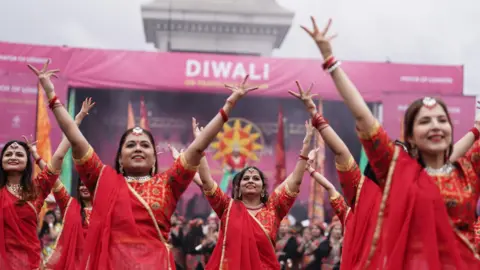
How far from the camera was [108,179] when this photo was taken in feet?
13.1

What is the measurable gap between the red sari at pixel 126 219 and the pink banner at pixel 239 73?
10.6m

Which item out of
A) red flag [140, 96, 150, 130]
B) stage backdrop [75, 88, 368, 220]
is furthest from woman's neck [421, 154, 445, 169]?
red flag [140, 96, 150, 130]

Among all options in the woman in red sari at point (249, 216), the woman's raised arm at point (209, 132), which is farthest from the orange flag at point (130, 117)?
the woman's raised arm at point (209, 132)

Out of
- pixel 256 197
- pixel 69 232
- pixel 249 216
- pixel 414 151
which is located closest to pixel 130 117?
pixel 69 232

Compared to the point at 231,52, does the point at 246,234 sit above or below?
below

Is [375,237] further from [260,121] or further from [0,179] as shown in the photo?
[260,121]

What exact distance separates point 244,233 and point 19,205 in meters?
1.72

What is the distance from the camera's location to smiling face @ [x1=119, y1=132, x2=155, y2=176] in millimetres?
4137

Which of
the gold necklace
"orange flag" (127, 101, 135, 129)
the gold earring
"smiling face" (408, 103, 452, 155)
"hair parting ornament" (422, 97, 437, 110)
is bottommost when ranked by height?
the gold necklace

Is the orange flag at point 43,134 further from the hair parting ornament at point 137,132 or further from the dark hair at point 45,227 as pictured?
the hair parting ornament at point 137,132

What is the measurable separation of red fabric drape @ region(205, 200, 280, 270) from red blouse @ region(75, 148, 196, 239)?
158 centimetres

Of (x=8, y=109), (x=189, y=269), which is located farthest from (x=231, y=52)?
(x=189, y=269)

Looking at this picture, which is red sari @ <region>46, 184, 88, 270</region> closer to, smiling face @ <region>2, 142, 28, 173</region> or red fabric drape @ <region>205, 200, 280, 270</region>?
smiling face @ <region>2, 142, 28, 173</region>

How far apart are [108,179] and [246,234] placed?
190 cm
